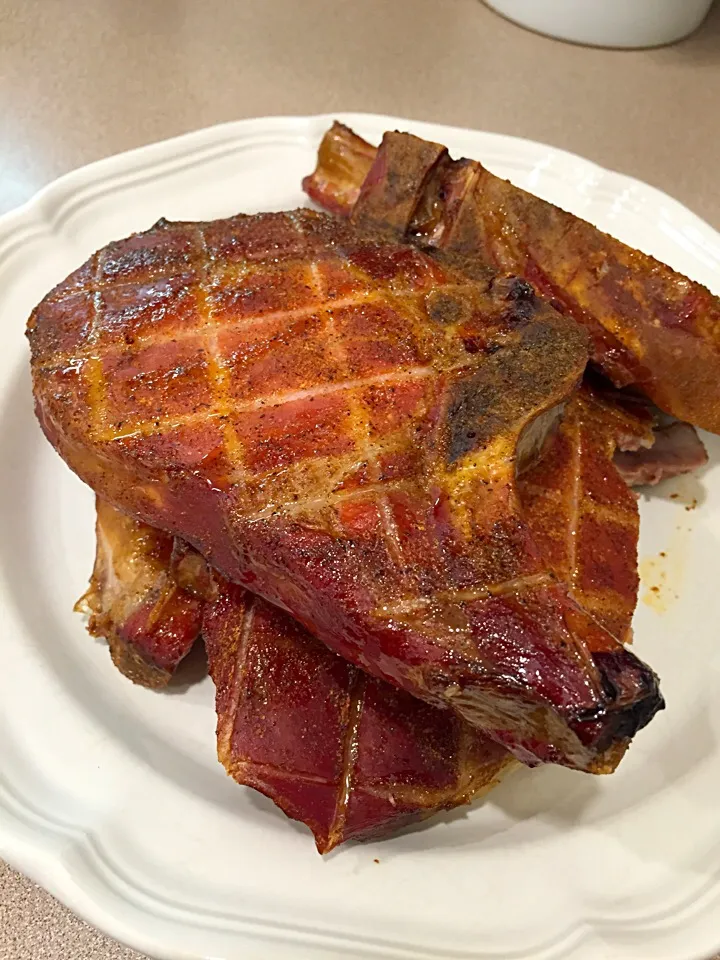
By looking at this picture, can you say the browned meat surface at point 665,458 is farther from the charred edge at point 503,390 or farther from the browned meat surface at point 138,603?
the browned meat surface at point 138,603

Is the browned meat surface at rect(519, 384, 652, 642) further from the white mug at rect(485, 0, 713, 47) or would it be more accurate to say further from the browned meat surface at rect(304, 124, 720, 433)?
the white mug at rect(485, 0, 713, 47)

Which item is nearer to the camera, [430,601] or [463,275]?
[430,601]

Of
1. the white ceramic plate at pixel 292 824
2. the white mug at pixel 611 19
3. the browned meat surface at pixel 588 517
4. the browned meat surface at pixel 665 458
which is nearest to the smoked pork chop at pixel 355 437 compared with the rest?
the browned meat surface at pixel 588 517

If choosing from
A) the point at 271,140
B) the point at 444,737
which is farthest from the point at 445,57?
the point at 444,737

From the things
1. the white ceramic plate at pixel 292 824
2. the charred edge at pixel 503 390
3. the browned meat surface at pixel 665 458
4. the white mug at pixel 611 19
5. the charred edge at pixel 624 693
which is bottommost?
the white ceramic plate at pixel 292 824

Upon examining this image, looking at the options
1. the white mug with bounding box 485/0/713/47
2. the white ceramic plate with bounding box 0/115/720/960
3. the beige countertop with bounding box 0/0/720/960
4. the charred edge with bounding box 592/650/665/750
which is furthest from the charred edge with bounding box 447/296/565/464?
the white mug with bounding box 485/0/713/47

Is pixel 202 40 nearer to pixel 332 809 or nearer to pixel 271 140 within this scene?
pixel 271 140

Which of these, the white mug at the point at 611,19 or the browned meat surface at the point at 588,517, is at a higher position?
the white mug at the point at 611,19
